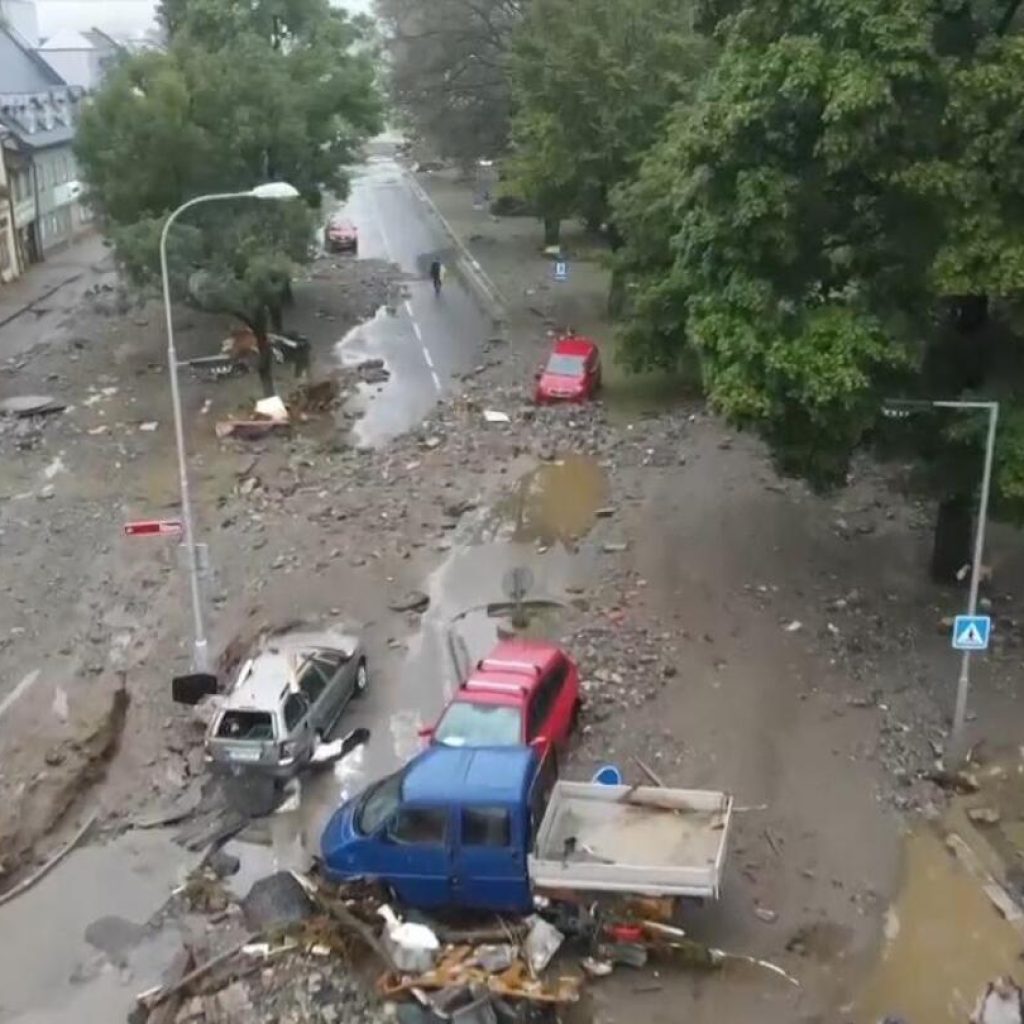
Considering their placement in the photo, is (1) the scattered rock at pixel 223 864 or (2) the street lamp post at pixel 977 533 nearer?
(1) the scattered rock at pixel 223 864

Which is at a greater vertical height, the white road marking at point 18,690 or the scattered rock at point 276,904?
the scattered rock at point 276,904

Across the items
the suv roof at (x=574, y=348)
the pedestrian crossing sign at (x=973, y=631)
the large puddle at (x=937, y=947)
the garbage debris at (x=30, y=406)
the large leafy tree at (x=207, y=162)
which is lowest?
the large puddle at (x=937, y=947)

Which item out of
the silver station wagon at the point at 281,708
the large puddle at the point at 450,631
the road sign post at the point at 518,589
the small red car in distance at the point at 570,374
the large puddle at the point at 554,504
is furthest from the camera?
the small red car in distance at the point at 570,374

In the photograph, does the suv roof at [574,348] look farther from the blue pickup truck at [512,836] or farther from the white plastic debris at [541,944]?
the white plastic debris at [541,944]

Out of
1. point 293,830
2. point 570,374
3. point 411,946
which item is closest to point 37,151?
point 570,374

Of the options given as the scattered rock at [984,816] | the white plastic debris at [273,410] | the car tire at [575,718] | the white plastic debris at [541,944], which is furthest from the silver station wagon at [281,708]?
the white plastic debris at [273,410]

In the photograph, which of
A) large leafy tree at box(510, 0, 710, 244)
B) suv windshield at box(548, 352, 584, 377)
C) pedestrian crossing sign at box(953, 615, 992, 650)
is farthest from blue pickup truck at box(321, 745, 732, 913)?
large leafy tree at box(510, 0, 710, 244)
